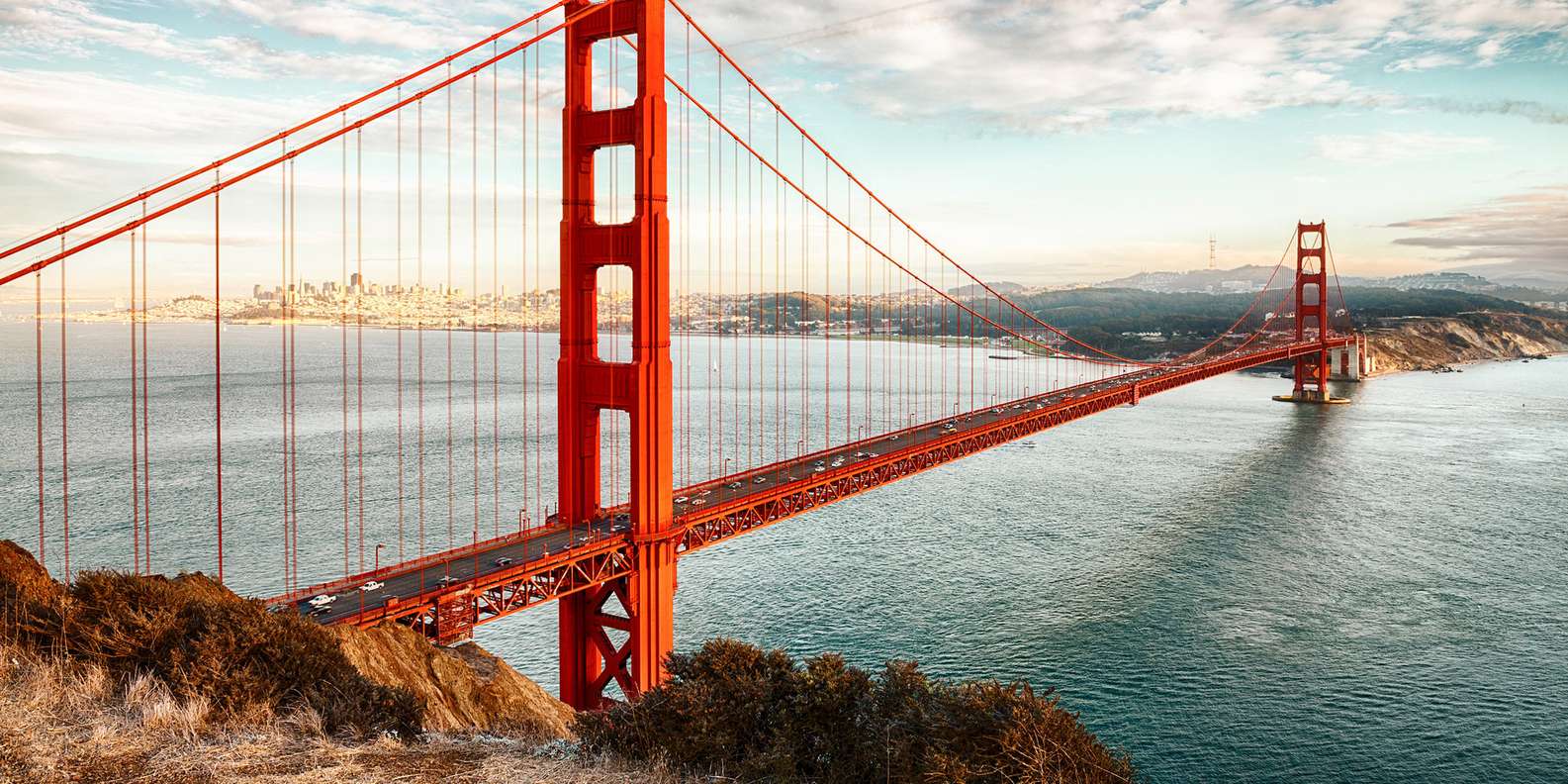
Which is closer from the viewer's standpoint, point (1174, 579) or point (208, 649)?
point (208, 649)

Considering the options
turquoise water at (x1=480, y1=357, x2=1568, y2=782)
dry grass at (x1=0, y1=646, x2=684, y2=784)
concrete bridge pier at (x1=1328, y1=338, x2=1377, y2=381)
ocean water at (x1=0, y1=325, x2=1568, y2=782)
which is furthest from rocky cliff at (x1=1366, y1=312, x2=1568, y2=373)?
dry grass at (x1=0, y1=646, x2=684, y2=784)

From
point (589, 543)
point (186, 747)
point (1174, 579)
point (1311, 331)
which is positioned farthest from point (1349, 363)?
point (186, 747)

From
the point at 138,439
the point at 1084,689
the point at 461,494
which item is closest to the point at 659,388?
the point at 1084,689

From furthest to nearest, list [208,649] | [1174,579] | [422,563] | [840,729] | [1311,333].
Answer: [1311,333], [1174,579], [422,563], [840,729], [208,649]

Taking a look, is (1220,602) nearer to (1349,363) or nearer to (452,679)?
(452,679)

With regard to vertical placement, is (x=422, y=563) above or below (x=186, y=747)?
below
